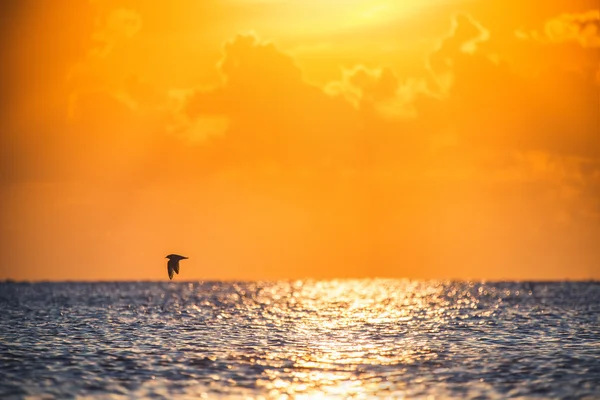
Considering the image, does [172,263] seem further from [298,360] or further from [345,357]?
[345,357]

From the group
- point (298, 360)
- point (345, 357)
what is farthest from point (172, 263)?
point (345, 357)

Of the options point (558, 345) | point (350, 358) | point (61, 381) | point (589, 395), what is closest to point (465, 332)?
point (558, 345)

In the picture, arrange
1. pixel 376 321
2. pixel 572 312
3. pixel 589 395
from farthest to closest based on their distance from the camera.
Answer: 1. pixel 572 312
2. pixel 376 321
3. pixel 589 395

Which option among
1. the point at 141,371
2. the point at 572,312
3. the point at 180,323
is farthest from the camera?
the point at 572,312

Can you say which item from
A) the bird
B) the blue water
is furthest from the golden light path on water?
the bird

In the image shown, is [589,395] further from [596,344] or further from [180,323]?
[180,323]

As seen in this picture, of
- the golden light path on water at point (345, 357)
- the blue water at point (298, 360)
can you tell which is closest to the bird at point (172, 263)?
the blue water at point (298, 360)

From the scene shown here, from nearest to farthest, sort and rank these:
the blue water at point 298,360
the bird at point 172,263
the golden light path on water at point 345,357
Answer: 1. the blue water at point 298,360
2. the golden light path on water at point 345,357
3. the bird at point 172,263

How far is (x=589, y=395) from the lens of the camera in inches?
1359

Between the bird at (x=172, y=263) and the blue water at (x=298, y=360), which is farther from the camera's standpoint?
the bird at (x=172, y=263)

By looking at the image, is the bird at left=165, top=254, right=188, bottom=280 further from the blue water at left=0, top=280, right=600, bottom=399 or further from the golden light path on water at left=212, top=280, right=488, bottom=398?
the golden light path on water at left=212, top=280, right=488, bottom=398

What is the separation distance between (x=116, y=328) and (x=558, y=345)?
32.7m

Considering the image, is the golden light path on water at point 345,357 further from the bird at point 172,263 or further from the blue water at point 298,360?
the bird at point 172,263

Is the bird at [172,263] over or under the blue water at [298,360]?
over
